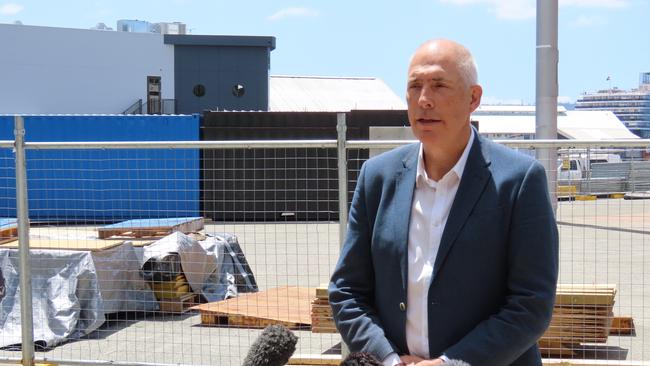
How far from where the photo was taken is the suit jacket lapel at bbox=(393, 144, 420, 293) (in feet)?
8.77

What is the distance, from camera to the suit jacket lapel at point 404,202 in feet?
8.77

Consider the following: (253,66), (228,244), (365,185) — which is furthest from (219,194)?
(253,66)

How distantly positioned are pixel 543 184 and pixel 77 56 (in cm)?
4068

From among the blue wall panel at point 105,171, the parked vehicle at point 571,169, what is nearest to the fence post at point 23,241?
the parked vehicle at point 571,169

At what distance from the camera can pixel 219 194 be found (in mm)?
19578

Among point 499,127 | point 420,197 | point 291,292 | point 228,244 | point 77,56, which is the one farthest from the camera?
point 499,127

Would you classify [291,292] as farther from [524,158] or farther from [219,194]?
[219,194]

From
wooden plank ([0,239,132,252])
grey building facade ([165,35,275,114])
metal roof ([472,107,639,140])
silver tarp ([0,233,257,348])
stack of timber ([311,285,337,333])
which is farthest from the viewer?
metal roof ([472,107,639,140])

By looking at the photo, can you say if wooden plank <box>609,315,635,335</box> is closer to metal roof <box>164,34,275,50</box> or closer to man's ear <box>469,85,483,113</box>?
man's ear <box>469,85,483,113</box>

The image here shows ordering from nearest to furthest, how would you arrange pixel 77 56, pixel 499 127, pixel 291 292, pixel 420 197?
1. pixel 420 197
2. pixel 291 292
3. pixel 77 56
4. pixel 499 127

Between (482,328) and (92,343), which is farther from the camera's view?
(92,343)

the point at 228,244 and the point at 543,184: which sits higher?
the point at 543,184

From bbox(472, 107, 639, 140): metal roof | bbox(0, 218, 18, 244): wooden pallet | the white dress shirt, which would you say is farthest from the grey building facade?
the white dress shirt

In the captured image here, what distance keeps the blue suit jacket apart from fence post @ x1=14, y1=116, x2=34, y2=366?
4.79m
